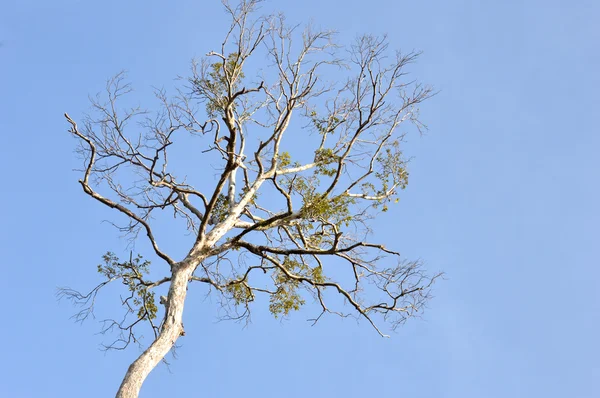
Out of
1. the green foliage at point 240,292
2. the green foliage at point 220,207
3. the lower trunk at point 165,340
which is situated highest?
the green foliage at point 220,207

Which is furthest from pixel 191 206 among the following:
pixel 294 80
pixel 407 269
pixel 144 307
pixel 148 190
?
pixel 407 269

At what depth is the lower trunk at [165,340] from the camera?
7.38 meters

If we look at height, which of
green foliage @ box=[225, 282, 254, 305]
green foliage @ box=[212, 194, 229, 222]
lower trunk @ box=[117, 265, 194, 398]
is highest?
green foliage @ box=[212, 194, 229, 222]

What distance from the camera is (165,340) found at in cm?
823

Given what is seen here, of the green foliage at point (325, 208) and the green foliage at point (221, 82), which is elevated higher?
the green foliage at point (221, 82)

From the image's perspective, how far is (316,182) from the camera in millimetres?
10922

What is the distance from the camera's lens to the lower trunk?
24.2ft

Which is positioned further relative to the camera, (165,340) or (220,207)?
(220,207)

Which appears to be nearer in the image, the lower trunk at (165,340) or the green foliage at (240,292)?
the lower trunk at (165,340)

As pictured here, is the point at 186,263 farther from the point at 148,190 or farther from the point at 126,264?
the point at 148,190

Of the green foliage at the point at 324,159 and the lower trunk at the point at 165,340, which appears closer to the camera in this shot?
the lower trunk at the point at 165,340

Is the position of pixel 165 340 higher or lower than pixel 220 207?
lower

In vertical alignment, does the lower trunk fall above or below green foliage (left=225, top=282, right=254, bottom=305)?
below

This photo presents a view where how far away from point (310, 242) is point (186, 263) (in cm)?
297
